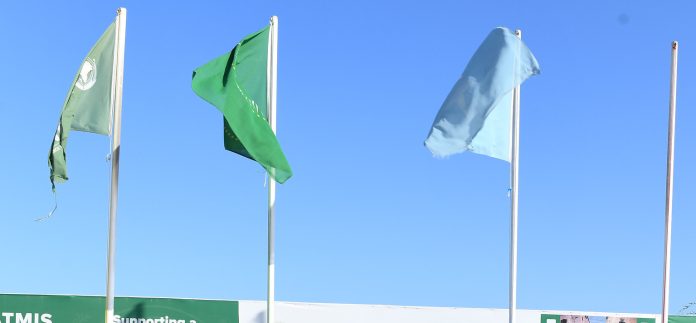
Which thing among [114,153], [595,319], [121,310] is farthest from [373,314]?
[114,153]

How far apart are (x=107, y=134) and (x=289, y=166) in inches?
104

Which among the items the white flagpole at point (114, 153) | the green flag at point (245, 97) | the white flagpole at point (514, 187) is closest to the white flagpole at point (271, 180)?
the green flag at point (245, 97)

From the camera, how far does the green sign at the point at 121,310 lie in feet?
61.2

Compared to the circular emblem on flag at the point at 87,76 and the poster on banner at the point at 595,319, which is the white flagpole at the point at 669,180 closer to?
the poster on banner at the point at 595,319

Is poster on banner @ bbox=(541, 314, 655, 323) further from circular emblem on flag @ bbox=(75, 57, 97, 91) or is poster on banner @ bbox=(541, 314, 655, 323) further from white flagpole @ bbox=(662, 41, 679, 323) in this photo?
circular emblem on flag @ bbox=(75, 57, 97, 91)

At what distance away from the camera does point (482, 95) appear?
49.1 ft

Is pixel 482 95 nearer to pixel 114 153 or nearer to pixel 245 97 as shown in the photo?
pixel 245 97

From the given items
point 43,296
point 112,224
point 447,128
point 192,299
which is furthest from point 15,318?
point 447,128

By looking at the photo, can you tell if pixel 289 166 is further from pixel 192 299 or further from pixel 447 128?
pixel 192 299

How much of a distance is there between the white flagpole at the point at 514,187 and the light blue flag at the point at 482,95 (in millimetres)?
143

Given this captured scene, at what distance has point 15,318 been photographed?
18.9 metres

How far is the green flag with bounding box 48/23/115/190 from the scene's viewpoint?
15.2 meters

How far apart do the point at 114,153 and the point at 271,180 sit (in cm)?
206

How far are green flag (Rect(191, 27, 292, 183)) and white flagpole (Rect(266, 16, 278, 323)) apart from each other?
8 cm
